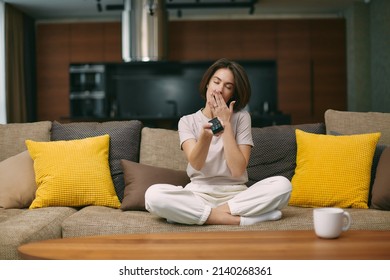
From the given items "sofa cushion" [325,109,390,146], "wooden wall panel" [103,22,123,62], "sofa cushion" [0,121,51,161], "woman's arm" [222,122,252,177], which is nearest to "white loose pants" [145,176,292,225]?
"woman's arm" [222,122,252,177]

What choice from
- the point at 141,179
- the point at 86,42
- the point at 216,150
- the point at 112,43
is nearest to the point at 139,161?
the point at 141,179

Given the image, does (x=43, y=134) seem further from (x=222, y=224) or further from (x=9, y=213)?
(x=222, y=224)

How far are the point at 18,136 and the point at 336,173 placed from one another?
172 centimetres

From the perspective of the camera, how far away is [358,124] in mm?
2740

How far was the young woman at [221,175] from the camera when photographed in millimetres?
2045

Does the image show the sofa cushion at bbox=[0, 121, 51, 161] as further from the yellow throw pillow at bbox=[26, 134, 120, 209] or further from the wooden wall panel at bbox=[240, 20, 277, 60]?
the wooden wall panel at bbox=[240, 20, 277, 60]

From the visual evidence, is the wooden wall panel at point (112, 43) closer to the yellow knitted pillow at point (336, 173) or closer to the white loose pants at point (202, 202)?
the yellow knitted pillow at point (336, 173)

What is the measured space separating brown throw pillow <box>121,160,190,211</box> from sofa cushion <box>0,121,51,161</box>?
21.3 inches

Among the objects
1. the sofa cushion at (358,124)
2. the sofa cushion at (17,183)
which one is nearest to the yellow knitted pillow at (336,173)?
the sofa cushion at (358,124)

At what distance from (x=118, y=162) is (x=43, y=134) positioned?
474 millimetres

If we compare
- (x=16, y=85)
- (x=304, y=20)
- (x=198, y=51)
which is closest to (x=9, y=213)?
(x=16, y=85)

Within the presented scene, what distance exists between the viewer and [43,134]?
2.81 m

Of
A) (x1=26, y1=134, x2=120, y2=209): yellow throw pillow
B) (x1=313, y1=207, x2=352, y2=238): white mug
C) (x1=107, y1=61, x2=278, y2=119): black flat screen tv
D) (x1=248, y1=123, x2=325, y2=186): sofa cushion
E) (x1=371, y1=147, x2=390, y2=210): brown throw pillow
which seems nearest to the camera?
(x1=313, y1=207, x2=352, y2=238): white mug

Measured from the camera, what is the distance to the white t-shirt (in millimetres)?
2299
